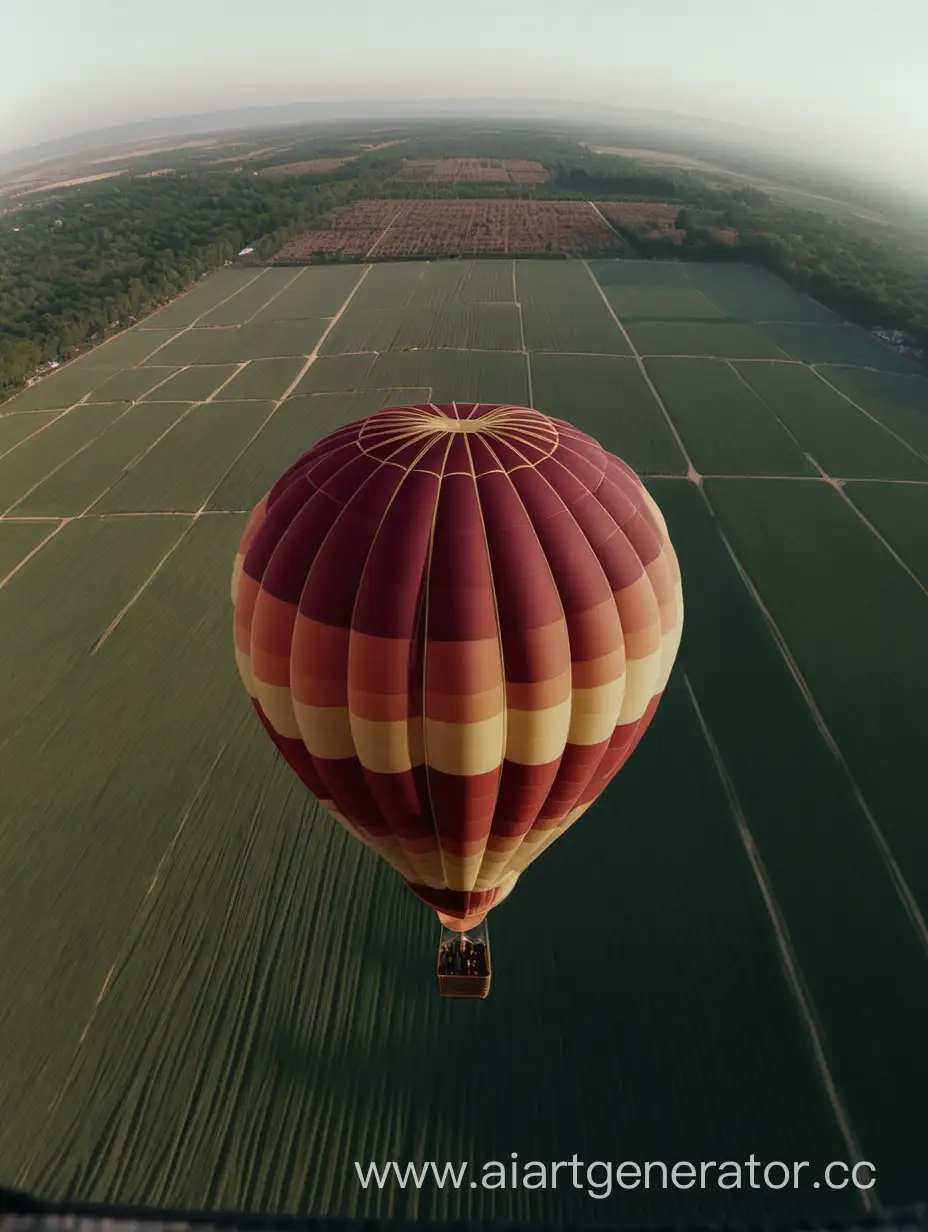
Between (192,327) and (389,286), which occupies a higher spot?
(389,286)

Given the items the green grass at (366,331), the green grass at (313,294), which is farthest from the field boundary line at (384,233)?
the green grass at (366,331)

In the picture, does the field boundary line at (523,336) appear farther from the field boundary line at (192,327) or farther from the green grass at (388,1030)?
the green grass at (388,1030)

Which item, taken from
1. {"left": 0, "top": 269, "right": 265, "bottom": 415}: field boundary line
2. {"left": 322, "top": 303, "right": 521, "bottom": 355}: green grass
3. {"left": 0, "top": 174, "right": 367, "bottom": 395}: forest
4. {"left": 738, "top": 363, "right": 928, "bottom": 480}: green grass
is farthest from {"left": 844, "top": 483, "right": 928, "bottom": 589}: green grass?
{"left": 0, "top": 174, "right": 367, "bottom": 395}: forest

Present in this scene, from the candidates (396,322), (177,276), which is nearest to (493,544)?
(396,322)

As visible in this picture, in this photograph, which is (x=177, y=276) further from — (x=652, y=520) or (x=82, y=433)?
(x=652, y=520)

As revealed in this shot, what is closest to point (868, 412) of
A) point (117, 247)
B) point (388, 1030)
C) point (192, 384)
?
point (388, 1030)

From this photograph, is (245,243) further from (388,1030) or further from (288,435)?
(388,1030)
